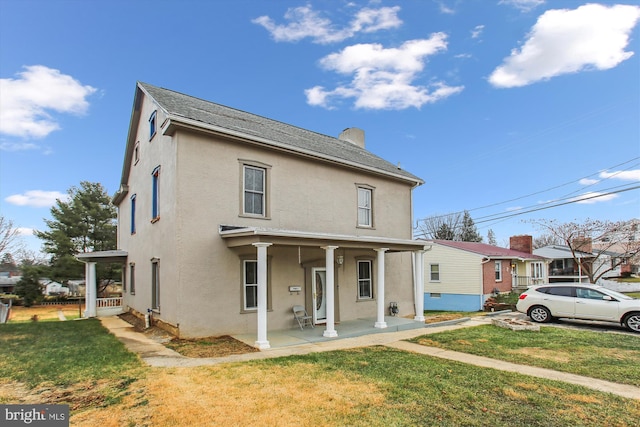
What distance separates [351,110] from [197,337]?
17512 mm

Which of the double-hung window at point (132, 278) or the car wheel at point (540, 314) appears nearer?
the car wheel at point (540, 314)

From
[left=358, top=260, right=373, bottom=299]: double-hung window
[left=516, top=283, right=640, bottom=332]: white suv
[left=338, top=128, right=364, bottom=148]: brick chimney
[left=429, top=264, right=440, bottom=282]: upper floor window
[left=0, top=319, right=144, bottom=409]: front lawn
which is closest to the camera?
[left=0, top=319, right=144, bottom=409]: front lawn

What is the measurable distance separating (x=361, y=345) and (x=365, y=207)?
6618 millimetres

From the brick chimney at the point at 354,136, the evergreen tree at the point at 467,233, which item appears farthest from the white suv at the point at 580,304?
the evergreen tree at the point at 467,233

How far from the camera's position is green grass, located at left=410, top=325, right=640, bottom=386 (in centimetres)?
734

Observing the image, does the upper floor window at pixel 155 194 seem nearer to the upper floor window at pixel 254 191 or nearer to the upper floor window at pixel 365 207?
the upper floor window at pixel 254 191

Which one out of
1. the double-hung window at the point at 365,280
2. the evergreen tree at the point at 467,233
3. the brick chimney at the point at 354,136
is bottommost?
the double-hung window at the point at 365,280

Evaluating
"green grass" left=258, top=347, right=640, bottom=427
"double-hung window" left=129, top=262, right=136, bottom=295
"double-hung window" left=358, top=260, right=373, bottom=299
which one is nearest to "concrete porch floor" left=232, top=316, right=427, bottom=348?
"double-hung window" left=358, top=260, right=373, bottom=299

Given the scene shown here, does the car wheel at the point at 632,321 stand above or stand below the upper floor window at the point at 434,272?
below

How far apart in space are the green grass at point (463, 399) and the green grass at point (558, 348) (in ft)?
5.28

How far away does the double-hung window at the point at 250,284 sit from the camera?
11.1 metres

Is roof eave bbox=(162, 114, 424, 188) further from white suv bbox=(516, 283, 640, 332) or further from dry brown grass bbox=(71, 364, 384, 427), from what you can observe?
white suv bbox=(516, 283, 640, 332)

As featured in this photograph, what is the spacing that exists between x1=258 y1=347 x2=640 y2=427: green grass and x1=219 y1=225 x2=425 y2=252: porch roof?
3038 millimetres

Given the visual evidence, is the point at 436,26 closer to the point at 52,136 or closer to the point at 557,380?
the point at 557,380
